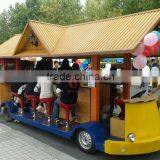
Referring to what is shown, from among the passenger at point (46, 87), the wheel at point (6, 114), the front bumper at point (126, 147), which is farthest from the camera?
the wheel at point (6, 114)

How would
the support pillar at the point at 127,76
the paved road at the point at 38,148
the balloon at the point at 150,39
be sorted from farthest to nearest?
1. the support pillar at the point at 127,76
2. the paved road at the point at 38,148
3. the balloon at the point at 150,39

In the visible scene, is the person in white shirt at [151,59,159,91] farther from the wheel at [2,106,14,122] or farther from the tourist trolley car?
the tourist trolley car

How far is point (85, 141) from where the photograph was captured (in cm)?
702

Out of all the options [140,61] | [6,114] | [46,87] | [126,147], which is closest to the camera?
[126,147]

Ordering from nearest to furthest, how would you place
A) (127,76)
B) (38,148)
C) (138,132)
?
(138,132), (38,148), (127,76)

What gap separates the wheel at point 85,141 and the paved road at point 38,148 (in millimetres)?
124

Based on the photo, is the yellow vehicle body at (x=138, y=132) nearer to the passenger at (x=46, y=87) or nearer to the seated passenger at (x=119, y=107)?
the seated passenger at (x=119, y=107)

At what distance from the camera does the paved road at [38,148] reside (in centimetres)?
678

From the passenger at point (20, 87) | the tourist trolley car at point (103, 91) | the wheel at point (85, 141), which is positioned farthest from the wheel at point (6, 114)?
the wheel at point (85, 141)

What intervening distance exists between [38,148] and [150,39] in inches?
140

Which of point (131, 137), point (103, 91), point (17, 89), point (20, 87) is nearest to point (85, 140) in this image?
point (131, 137)

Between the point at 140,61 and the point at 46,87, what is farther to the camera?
the point at 46,87

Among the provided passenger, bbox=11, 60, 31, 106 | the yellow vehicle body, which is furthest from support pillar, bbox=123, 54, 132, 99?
passenger, bbox=11, 60, 31, 106

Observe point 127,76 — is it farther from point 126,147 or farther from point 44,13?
point 44,13
